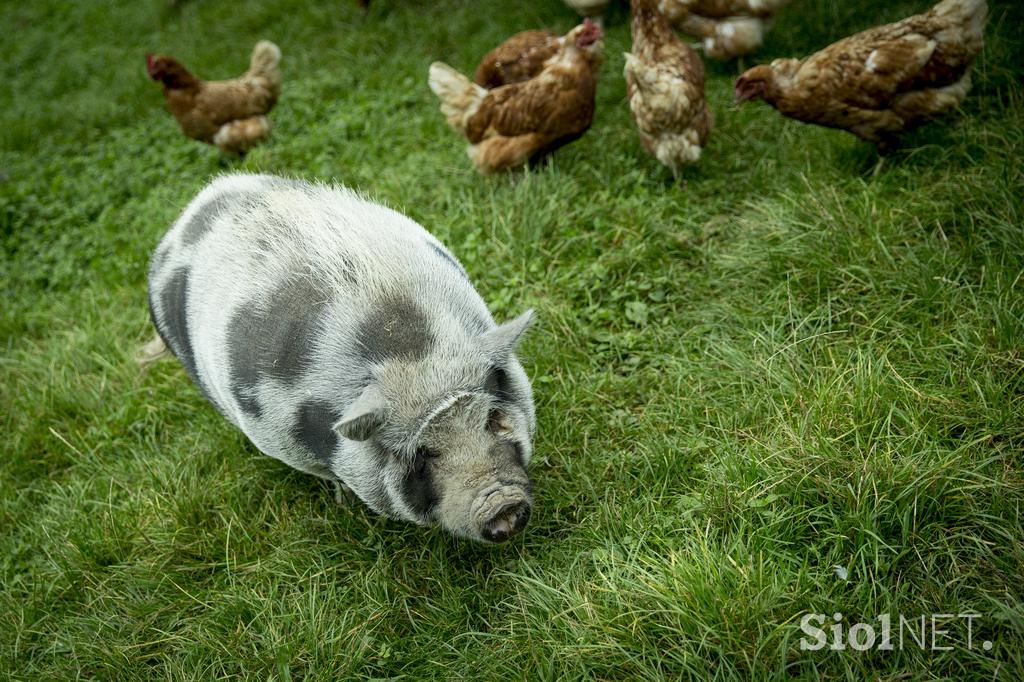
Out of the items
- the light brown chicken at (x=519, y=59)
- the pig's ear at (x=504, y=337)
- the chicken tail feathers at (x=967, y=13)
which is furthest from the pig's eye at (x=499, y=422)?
the light brown chicken at (x=519, y=59)

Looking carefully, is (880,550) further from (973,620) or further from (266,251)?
(266,251)

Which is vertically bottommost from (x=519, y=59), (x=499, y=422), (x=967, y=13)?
(x=499, y=422)

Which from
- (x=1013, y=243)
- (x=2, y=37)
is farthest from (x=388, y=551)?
(x=2, y=37)

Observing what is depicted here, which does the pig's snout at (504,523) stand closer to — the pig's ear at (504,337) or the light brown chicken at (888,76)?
the pig's ear at (504,337)

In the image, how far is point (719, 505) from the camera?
303cm

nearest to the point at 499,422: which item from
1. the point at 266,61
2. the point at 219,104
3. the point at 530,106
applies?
the point at 530,106

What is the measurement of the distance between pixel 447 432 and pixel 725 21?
13.9 feet

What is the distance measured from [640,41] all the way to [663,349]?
7.68 feet

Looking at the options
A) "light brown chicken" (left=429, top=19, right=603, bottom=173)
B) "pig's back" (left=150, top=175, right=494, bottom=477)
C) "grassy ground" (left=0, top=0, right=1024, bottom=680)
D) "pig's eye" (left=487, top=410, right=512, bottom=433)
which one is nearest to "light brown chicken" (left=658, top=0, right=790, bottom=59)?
"grassy ground" (left=0, top=0, right=1024, bottom=680)

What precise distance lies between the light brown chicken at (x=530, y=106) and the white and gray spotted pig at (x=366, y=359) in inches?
72.4

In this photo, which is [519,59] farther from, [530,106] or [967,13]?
[967,13]

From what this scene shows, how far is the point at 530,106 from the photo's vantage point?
200 inches

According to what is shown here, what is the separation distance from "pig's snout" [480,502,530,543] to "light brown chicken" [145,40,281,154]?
4982 millimetres

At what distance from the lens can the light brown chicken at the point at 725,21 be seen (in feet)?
17.9
